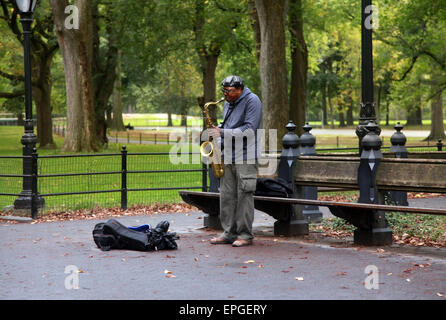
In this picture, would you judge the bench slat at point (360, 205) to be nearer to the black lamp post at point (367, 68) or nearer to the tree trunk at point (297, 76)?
the black lamp post at point (367, 68)

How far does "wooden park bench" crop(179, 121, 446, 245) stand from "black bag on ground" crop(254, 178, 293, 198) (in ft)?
0.35

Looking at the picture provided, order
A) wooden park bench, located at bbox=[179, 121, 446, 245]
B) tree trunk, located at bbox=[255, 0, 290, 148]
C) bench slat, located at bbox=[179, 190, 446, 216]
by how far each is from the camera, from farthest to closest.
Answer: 1. tree trunk, located at bbox=[255, 0, 290, 148]
2. wooden park bench, located at bbox=[179, 121, 446, 245]
3. bench slat, located at bbox=[179, 190, 446, 216]

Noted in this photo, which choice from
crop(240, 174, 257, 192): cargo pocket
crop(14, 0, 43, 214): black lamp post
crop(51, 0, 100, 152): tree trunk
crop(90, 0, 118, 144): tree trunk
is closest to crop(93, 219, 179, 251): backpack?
crop(240, 174, 257, 192): cargo pocket

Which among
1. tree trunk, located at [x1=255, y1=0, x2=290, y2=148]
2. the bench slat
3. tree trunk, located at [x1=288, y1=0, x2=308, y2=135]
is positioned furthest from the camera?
tree trunk, located at [x1=288, y1=0, x2=308, y2=135]

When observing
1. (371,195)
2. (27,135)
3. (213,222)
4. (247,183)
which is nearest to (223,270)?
(247,183)

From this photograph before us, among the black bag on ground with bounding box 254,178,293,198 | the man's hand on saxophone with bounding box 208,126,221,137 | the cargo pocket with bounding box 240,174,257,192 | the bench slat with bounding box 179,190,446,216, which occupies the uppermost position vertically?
the man's hand on saxophone with bounding box 208,126,221,137

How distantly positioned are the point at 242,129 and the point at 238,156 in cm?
36

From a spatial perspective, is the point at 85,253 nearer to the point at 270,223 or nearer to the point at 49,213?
the point at 270,223

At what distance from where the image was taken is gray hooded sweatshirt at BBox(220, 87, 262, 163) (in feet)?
29.9

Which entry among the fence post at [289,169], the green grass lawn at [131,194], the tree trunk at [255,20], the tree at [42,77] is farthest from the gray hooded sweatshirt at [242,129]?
the tree at [42,77]

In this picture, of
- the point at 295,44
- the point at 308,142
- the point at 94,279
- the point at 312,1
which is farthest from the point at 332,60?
the point at 94,279

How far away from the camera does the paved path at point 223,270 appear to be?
22.1ft

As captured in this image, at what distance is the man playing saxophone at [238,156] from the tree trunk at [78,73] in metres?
19.9

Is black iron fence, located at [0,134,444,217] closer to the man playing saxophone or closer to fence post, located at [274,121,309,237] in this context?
fence post, located at [274,121,309,237]
